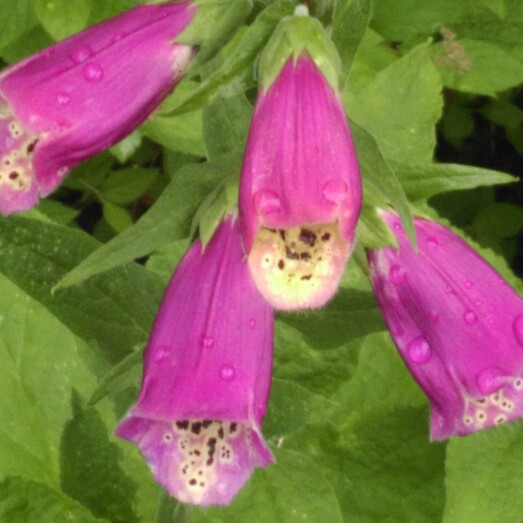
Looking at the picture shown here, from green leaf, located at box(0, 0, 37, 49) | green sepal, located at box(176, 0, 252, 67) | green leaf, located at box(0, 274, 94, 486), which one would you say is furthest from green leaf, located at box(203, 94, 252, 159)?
green leaf, located at box(0, 0, 37, 49)

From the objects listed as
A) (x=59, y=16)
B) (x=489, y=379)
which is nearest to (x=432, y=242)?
(x=489, y=379)

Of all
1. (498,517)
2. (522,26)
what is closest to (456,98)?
(522,26)

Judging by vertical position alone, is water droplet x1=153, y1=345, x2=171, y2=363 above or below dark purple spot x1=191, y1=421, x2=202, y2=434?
above

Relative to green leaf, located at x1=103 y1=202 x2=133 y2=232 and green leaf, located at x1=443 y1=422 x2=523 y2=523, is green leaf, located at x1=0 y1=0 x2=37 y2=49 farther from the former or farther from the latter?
green leaf, located at x1=443 y1=422 x2=523 y2=523

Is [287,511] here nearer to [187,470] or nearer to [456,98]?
[187,470]

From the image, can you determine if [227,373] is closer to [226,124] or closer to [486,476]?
[226,124]

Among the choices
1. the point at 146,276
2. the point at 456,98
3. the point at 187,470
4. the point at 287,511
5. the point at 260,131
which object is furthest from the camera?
the point at 456,98
